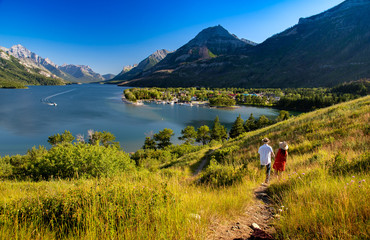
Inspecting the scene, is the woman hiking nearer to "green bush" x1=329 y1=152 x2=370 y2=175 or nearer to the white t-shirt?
the white t-shirt

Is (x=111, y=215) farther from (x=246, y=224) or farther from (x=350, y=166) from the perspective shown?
(x=350, y=166)

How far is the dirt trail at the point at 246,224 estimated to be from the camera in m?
3.00

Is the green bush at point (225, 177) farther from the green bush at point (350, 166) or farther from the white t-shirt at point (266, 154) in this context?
the green bush at point (350, 166)

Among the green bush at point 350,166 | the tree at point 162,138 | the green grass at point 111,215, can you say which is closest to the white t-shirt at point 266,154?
the green bush at point 350,166

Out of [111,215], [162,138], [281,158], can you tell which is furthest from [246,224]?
[162,138]

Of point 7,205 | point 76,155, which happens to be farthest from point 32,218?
point 76,155

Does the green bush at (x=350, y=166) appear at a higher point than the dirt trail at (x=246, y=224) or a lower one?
higher

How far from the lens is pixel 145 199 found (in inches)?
143

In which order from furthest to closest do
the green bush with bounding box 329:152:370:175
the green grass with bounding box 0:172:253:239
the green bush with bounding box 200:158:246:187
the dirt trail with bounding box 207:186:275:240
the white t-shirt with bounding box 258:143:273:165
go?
1. the white t-shirt with bounding box 258:143:273:165
2. the green bush with bounding box 200:158:246:187
3. the green bush with bounding box 329:152:370:175
4. the dirt trail with bounding box 207:186:275:240
5. the green grass with bounding box 0:172:253:239

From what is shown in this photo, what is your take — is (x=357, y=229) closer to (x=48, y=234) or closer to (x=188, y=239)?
(x=188, y=239)

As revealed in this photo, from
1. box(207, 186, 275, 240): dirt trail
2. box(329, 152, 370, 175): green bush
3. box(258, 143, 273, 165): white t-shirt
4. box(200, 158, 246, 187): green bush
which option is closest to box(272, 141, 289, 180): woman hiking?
box(258, 143, 273, 165): white t-shirt

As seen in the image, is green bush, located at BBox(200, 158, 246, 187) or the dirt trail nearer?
the dirt trail

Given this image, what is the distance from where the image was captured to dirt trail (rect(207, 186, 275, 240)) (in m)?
3.00

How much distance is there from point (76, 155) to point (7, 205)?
9.57 metres
